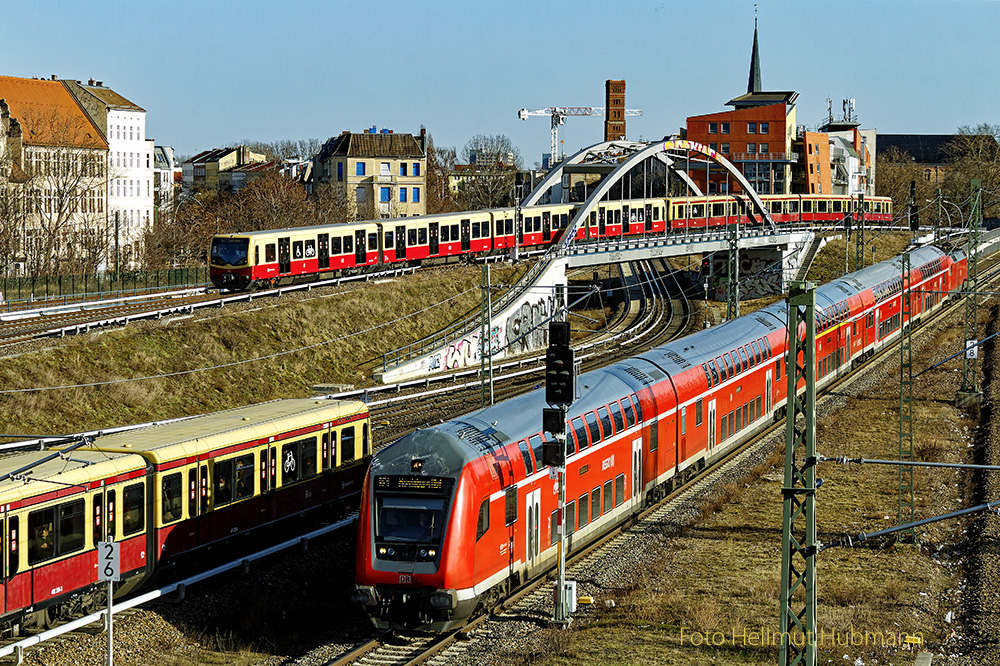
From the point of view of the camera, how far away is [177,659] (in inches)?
789

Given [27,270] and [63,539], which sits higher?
[27,270]

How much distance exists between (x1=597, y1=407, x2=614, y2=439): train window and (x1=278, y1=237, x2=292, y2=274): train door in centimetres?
3298

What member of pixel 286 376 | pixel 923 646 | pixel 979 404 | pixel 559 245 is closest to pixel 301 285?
pixel 286 376

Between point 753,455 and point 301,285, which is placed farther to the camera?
point 301,285

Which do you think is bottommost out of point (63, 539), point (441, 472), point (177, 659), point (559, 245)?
point (177, 659)

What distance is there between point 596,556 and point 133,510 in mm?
9943

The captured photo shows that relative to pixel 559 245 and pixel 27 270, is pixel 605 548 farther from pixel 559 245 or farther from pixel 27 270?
pixel 27 270

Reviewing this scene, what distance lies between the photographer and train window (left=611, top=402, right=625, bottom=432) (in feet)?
85.5

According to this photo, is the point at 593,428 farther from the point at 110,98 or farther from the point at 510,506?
the point at 110,98

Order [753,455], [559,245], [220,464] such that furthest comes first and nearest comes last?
[559,245] < [753,455] < [220,464]

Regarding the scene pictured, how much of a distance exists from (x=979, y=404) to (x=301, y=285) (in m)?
31.5

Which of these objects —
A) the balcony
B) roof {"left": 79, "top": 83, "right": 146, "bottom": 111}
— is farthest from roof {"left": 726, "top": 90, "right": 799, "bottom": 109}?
roof {"left": 79, "top": 83, "right": 146, "bottom": 111}

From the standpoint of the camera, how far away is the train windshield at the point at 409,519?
19.4 meters

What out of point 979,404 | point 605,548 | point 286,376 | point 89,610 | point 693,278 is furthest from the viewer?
point 693,278
